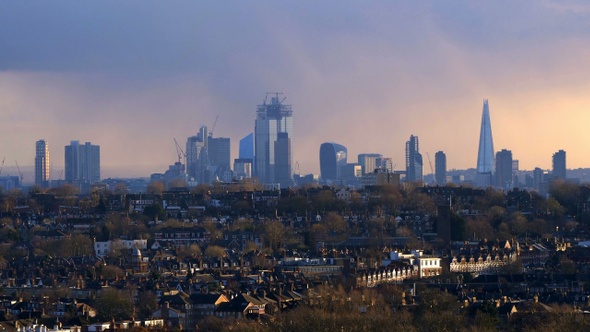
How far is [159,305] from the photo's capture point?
57.1 m

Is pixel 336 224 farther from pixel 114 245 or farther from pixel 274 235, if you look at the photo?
pixel 114 245

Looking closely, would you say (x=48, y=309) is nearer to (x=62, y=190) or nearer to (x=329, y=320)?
(x=329, y=320)

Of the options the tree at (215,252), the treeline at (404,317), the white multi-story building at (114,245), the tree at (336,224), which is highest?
the tree at (336,224)

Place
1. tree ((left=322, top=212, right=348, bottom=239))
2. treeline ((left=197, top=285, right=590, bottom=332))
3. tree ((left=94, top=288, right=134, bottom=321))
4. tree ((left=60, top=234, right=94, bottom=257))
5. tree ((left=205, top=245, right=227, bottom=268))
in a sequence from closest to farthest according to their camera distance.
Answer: treeline ((left=197, top=285, right=590, bottom=332))
tree ((left=94, top=288, right=134, bottom=321))
tree ((left=205, top=245, right=227, bottom=268))
tree ((left=60, top=234, right=94, bottom=257))
tree ((left=322, top=212, right=348, bottom=239))

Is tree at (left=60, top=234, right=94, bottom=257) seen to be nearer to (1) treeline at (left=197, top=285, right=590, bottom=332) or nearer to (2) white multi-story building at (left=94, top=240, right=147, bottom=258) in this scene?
(2) white multi-story building at (left=94, top=240, right=147, bottom=258)

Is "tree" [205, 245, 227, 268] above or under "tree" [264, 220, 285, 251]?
under

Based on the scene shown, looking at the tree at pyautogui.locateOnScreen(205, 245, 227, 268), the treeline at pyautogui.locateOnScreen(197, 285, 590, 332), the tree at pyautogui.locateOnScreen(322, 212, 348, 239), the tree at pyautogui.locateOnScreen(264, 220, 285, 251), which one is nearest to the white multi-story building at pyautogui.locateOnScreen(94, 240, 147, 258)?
the tree at pyautogui.locateOnScreen(205, 245, 227, 268)

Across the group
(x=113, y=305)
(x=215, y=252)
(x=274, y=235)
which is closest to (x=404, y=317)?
(x=113, y=305)

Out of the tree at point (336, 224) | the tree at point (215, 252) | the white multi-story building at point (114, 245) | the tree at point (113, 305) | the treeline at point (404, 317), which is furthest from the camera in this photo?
the tree at point (336, 224)

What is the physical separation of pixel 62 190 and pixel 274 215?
27.4 m

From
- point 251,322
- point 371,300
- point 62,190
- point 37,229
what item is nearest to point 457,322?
point 251,322

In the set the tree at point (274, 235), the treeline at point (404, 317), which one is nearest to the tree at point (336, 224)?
the tree at point (274, 235)

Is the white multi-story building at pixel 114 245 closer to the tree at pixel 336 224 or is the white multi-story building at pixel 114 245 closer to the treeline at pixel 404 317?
the tree at pixel 336 224

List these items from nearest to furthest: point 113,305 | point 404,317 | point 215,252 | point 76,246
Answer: point 404,317 → point 113,305 → point 215,252 → point 76,246
